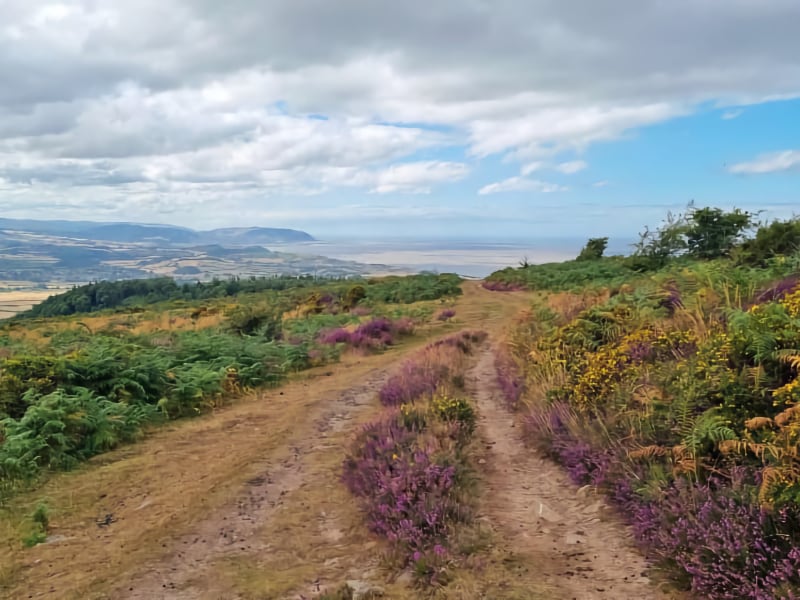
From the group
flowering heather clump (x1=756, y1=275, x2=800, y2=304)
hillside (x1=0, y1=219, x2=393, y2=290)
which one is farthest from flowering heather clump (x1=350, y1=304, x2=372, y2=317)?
hillside (x1=0, y1=219, x2=393, y2=290)

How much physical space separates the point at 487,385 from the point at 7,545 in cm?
777

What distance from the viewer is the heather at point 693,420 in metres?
4.03

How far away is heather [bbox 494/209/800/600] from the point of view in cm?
403

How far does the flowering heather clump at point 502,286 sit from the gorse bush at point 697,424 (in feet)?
86.4

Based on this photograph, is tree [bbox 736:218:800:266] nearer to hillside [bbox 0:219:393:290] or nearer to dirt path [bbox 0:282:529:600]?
dirt path [bbox 0:282:529:600]

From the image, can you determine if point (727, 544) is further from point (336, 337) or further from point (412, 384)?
point (336, 337)

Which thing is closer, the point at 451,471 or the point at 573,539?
the point at 573,539

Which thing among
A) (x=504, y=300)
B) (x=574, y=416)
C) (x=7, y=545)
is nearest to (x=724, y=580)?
(x=574, y=416)

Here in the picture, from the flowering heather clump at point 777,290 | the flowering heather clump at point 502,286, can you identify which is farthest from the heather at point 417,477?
the flowering heather clump at point 502,286

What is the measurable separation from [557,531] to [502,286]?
32.6 meters

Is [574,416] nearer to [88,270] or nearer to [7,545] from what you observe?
[7,545]

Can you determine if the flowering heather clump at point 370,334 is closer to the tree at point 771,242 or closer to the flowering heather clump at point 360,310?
the flowering heather clump at point 360,310

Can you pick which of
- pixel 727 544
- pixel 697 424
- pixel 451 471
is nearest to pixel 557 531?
pixel 451 471

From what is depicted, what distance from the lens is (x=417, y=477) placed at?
19.6ft
